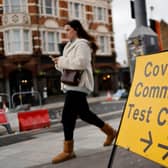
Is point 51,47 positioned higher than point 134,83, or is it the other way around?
point 51,47

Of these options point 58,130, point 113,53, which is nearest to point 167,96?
point 58,130

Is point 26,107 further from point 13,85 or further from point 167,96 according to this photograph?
point 167,96

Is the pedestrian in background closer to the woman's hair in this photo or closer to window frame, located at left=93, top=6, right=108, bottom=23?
the woman's hair

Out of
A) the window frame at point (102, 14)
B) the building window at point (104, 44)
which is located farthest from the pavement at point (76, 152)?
the window frame at point (102, 14)

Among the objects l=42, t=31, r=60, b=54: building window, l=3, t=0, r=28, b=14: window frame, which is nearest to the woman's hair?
l=3, t=0, r=28, b=14: window frame

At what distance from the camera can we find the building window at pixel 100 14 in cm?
3472

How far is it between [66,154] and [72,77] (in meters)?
0.96

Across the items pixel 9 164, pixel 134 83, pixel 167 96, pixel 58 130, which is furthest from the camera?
pixel 58 130

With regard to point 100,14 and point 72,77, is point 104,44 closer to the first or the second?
point 100,14

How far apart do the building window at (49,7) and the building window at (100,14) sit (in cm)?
457

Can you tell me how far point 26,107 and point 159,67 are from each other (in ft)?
46.8

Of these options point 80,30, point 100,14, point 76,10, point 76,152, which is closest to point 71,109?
point 76,152

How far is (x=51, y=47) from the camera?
30797 millimetres

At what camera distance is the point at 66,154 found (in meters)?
4.86
